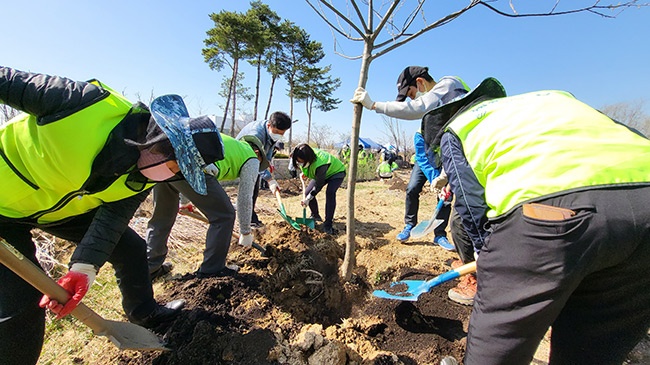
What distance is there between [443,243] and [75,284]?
370cm

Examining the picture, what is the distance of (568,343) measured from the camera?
1.13 m

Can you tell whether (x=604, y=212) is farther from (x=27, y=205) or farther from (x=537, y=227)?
(x=27, y=205)

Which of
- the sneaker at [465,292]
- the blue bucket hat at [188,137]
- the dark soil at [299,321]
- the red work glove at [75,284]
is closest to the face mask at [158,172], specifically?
the blue bucket hat at [188,137]

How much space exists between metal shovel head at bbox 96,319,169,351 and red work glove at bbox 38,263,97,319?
29cm

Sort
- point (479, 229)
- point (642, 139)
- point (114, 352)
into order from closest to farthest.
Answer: point (642, 139), point (479, 229), point (114, 352)

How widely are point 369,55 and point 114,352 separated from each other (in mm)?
2682

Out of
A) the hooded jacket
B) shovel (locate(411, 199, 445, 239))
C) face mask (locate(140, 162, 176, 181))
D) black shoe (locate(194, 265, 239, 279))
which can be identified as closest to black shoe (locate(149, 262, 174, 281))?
black shoe (locate(194, 265, 239, 279))

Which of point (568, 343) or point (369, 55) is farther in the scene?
point (369, 55)

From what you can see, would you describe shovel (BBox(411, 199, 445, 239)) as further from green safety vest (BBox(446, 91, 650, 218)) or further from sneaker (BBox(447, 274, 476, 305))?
green safety vest (BBox(446, 91, 650, 218))

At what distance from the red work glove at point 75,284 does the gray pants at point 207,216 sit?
1023 millimetres

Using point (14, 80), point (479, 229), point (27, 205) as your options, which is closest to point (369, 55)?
point (479, 229)

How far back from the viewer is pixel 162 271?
3.02 meters

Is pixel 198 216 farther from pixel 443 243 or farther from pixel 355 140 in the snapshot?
pixel 443 243

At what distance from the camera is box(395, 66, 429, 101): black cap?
287 centimetres
